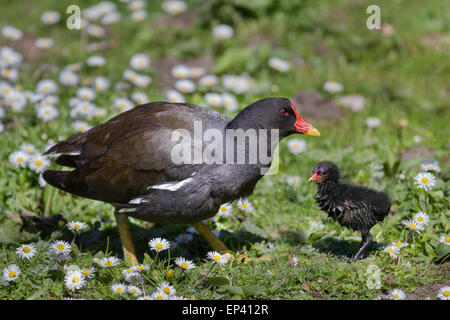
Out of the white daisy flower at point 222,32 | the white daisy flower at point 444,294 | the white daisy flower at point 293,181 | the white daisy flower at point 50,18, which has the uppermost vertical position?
the white daisy flower at point 50,18

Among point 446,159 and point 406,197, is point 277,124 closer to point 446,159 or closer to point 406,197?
point 406,197

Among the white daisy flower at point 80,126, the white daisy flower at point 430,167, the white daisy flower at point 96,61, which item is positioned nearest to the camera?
the white daisy flower at point 430,167

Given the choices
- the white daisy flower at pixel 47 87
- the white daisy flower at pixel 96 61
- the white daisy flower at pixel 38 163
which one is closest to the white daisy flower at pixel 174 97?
the white daisy flower at pixel 96 61

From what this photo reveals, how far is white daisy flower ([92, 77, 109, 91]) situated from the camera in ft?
23.0

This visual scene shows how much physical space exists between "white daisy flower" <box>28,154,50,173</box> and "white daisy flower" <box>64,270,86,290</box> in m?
1.62

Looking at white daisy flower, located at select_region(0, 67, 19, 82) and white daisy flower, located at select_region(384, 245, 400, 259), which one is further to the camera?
white daisy flower, located at select_region(0, 67, 19, 82)

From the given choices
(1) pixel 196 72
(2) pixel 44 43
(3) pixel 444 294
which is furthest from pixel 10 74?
(3) pixel 444 294

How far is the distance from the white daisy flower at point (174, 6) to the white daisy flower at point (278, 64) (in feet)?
6.54

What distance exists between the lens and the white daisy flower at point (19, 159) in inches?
213

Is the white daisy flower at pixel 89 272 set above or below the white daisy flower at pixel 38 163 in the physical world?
below

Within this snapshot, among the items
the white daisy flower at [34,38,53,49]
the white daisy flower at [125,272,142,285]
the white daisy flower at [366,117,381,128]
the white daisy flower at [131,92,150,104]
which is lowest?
the white daisy flower at [125,272,142,285]

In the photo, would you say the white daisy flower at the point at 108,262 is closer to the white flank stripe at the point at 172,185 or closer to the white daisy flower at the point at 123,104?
the white flank stripe at the point at 172,185

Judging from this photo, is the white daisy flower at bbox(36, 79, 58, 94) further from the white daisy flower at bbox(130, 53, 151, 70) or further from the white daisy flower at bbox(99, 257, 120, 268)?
the white daisy flower at bbox(99, 257, 120, 268)

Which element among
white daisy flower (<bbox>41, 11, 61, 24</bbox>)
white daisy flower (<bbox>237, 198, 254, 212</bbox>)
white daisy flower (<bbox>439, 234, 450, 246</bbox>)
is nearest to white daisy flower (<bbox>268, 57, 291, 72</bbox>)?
white daisy flower (<bbox>237, 198, 254, 212</bbox>)
